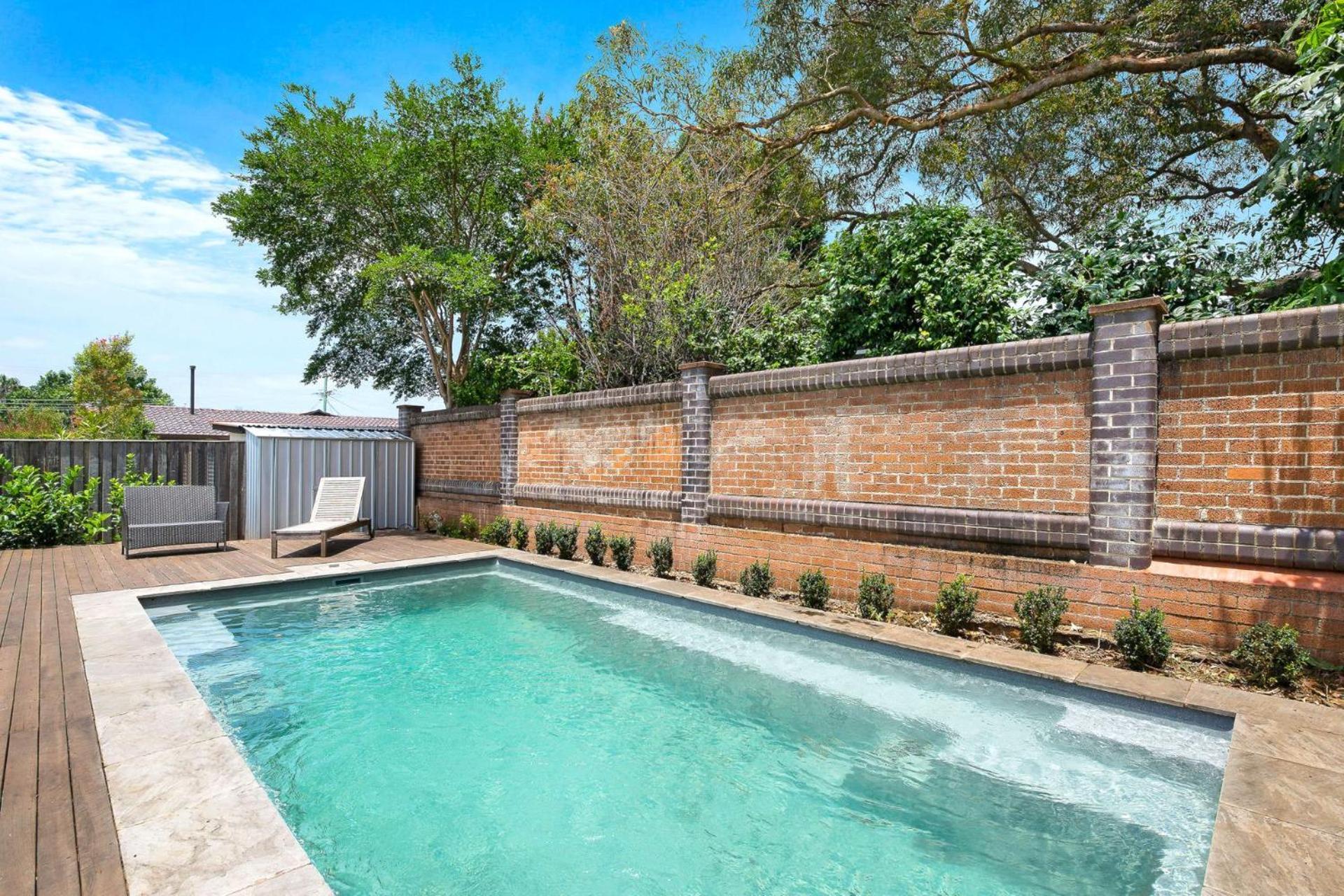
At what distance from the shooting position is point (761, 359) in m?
8.38

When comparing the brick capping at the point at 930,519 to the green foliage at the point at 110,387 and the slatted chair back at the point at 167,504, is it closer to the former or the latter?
the slatted chair back at the point at 167,504

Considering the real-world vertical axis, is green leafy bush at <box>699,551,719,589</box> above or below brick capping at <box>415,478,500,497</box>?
below

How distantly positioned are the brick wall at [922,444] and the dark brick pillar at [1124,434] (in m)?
0.15

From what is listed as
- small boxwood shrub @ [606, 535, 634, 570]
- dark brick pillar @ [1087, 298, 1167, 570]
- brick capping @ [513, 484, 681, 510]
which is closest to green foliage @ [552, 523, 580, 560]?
brick capping @ [513, 484, 681, 510]

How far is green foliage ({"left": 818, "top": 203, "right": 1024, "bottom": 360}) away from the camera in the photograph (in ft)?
20.8

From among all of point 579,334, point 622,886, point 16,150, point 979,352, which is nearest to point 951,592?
point 979,352

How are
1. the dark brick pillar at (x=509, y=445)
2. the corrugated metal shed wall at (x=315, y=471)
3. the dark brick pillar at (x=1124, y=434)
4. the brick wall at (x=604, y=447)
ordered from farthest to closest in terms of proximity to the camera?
the corrugated metal shed wall at (x=315, y=471), the dark brick pillar at (x=509, y=445), the brick wall at (x=604, y=447), the dark brick pillar at (x=1124, y=434)

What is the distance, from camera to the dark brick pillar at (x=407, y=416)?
44.5 ft

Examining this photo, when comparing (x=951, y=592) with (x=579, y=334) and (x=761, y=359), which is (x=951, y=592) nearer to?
(x=761, y=359)

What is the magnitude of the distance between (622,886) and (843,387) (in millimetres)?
4928

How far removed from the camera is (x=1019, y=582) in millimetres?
5234

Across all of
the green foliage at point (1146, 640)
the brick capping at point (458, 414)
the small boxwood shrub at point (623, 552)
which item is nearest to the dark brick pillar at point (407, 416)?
the brick capping at point (458, 414)

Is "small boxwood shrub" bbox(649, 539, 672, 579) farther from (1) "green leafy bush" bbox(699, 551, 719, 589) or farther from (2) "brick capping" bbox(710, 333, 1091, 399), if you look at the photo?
(2) "brick capping" bbox(710, 333, 1091, 399)

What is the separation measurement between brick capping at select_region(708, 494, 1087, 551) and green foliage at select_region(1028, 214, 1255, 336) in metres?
1.79
